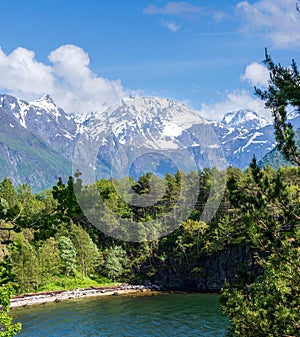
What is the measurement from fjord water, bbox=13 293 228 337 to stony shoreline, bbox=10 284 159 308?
293 cm

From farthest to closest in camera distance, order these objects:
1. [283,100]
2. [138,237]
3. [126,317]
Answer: [138,237]
[126,317]
[283,100]

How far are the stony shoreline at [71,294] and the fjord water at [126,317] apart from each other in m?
2.93

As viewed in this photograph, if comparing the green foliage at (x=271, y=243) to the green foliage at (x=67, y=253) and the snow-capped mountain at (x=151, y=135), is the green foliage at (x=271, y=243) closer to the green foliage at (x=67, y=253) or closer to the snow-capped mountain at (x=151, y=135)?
the snow-capped mountain at (x=151, y=135)

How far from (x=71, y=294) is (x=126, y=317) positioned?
18085mm

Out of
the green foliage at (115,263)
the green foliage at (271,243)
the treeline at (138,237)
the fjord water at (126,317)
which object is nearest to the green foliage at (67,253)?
the treeline at (138,237)

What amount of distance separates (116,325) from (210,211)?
113 feet

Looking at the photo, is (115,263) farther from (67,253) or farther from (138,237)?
(67,253)

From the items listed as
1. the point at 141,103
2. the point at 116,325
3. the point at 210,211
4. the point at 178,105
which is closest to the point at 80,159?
the point at 141,103

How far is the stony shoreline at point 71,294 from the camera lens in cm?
5885

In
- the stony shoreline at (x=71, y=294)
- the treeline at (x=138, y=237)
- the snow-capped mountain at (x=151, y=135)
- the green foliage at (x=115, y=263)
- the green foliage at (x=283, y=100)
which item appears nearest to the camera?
the green foliage at (x=283, y=100)

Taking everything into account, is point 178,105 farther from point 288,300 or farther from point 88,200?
point 88,200

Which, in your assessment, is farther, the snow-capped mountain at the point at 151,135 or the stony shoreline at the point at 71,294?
the stony shoreline at the point at 71,294

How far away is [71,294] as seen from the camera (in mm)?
64625

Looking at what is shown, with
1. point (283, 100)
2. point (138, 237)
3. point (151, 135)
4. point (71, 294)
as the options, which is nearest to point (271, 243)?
point (283, 100)
